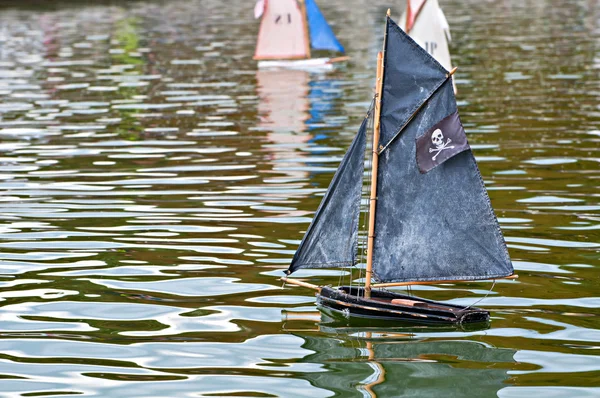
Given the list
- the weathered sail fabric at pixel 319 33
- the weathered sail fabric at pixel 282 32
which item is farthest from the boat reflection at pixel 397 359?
the weathered sail fabric at pixel 282 32

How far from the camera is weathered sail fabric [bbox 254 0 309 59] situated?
168ft

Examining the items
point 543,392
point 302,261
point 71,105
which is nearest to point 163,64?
point 71,105

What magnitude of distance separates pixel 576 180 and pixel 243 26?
182 ft

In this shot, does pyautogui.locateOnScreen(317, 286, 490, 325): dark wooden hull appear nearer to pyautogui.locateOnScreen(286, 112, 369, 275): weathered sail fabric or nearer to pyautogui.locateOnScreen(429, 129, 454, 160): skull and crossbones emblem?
pyautogui.locateOnScreen(286, 112, 369, 275): weathered sail fabric

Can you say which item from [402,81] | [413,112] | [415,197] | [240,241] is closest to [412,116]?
[413,112]

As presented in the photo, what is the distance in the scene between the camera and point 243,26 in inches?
3039

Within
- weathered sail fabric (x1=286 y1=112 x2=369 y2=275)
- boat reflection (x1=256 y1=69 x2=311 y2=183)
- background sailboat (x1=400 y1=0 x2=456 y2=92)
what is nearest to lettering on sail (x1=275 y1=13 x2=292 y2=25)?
boat reflection (x1=256 y1=69 x2=311 y2=183)

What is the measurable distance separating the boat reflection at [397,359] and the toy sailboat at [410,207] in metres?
0.30

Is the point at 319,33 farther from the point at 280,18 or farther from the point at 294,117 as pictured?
the point at 294,117

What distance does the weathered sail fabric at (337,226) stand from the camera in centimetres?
1459

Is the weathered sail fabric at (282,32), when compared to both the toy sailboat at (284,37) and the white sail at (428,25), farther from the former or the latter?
→ the white sail at (428,25)

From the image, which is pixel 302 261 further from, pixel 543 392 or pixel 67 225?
pixel 67 225

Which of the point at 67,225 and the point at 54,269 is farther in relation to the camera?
the point at 67,225

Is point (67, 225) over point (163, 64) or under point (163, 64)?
under
